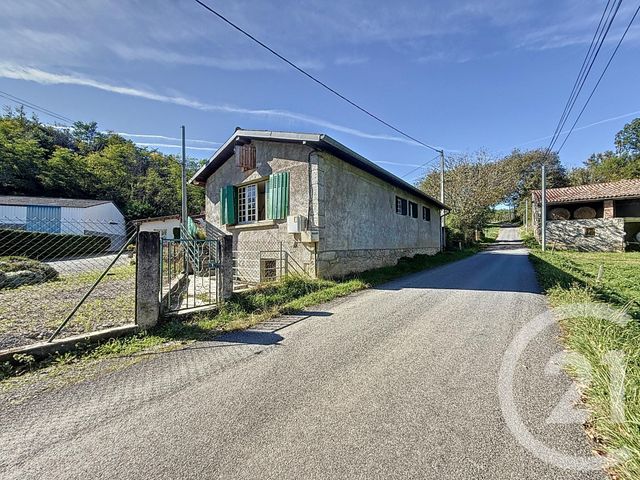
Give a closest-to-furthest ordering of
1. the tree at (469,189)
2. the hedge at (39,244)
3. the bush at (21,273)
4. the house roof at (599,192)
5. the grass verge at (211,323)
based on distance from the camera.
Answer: the grass verge at (211,323)
the bush at (21,273)
the hedge at (39,244)
the house roof at (599,192)
the tree at (469,189)

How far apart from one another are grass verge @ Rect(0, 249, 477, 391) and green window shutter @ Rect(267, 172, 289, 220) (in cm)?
237

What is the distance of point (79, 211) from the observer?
91.6 feet

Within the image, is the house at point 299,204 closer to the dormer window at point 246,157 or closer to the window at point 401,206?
the dormer window at point 246,157

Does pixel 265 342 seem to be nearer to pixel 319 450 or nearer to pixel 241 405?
pixel 241 405

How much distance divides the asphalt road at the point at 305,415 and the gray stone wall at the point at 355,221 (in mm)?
4989

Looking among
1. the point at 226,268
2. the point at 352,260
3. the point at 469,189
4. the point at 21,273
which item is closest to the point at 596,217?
the point at 469,189

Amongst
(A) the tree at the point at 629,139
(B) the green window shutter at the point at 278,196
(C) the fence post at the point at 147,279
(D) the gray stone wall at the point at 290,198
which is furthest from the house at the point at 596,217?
(A) the tree at the point at 629,139

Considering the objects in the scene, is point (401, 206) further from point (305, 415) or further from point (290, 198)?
point (305, 415)

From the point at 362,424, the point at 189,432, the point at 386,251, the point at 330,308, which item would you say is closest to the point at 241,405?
the point at 189,432

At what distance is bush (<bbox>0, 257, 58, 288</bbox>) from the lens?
7.95 m

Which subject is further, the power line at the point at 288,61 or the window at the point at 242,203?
the window at the point at 242,203

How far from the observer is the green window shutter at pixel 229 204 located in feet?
36.8

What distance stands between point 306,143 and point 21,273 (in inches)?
352

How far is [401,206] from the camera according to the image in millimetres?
14578
